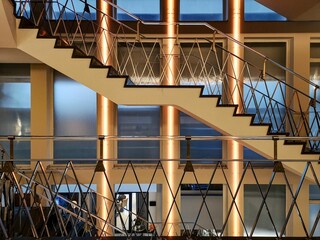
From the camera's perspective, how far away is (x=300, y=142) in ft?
15.1

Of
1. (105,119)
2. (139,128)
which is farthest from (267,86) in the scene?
(105,119)

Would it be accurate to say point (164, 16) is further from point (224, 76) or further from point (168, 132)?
point (168, 132)

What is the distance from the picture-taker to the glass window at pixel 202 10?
600cm

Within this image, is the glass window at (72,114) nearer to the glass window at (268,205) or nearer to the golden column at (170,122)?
the golden column at (170,122)

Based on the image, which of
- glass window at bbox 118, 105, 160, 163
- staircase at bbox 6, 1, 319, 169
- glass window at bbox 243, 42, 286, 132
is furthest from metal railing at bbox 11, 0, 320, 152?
staircase at bbox 6, 1, 319, 169

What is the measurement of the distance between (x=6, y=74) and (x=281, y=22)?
444 centimetres

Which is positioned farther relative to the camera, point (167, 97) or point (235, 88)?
point (235, 88)

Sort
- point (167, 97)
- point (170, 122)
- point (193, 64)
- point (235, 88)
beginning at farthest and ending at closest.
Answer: point (193, 64) → point (170, 122) → point (235, 88) → point (167, 97)

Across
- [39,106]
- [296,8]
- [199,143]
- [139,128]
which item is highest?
[296,8]

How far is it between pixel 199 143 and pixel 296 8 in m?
2.50

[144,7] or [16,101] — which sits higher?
[144,7]

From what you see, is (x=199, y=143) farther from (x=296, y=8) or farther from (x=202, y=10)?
(x=296, y=8)

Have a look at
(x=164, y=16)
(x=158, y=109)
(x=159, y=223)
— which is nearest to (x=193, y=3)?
(x=164, y=16)

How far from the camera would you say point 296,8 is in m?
5.34
